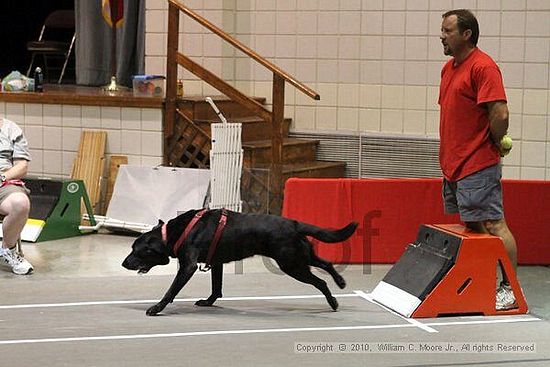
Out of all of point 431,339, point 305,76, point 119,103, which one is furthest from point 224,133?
point 431,339

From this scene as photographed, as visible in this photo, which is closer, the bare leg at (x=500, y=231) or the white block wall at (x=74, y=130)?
the bare leg at (x=500, y=231)

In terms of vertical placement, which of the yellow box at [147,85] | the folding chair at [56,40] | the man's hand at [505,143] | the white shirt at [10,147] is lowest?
the white shirt at [10,147]

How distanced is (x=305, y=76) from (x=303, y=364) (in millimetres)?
5828

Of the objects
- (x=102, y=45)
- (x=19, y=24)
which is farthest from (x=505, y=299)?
(x=19, y=24)

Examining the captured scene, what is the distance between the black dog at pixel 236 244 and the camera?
6305mm

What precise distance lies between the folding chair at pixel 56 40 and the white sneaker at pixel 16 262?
17.8ft

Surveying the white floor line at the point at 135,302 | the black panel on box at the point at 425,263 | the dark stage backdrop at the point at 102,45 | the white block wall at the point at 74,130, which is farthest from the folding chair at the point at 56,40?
the black panel on box at the point at 425,263

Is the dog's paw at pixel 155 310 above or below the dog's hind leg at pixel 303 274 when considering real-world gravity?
below

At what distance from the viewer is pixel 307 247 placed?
251 inches

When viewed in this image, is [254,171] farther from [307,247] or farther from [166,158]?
[307,247]

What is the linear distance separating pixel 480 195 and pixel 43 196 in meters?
4.22

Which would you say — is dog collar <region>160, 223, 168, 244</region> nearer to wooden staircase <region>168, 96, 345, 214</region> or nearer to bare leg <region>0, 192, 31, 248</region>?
bare leg <region>0, 192, 31, 248</region>

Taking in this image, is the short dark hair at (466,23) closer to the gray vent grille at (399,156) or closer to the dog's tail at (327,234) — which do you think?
the dog's tail at (327,234)

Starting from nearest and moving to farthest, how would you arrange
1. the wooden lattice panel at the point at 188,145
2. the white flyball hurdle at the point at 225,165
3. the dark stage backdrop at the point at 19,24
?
the white flyball hurdle at the point at 225,165, the wooden lattice panel at the point at 188,145, the dark stage backdrop at the point at 19,24
